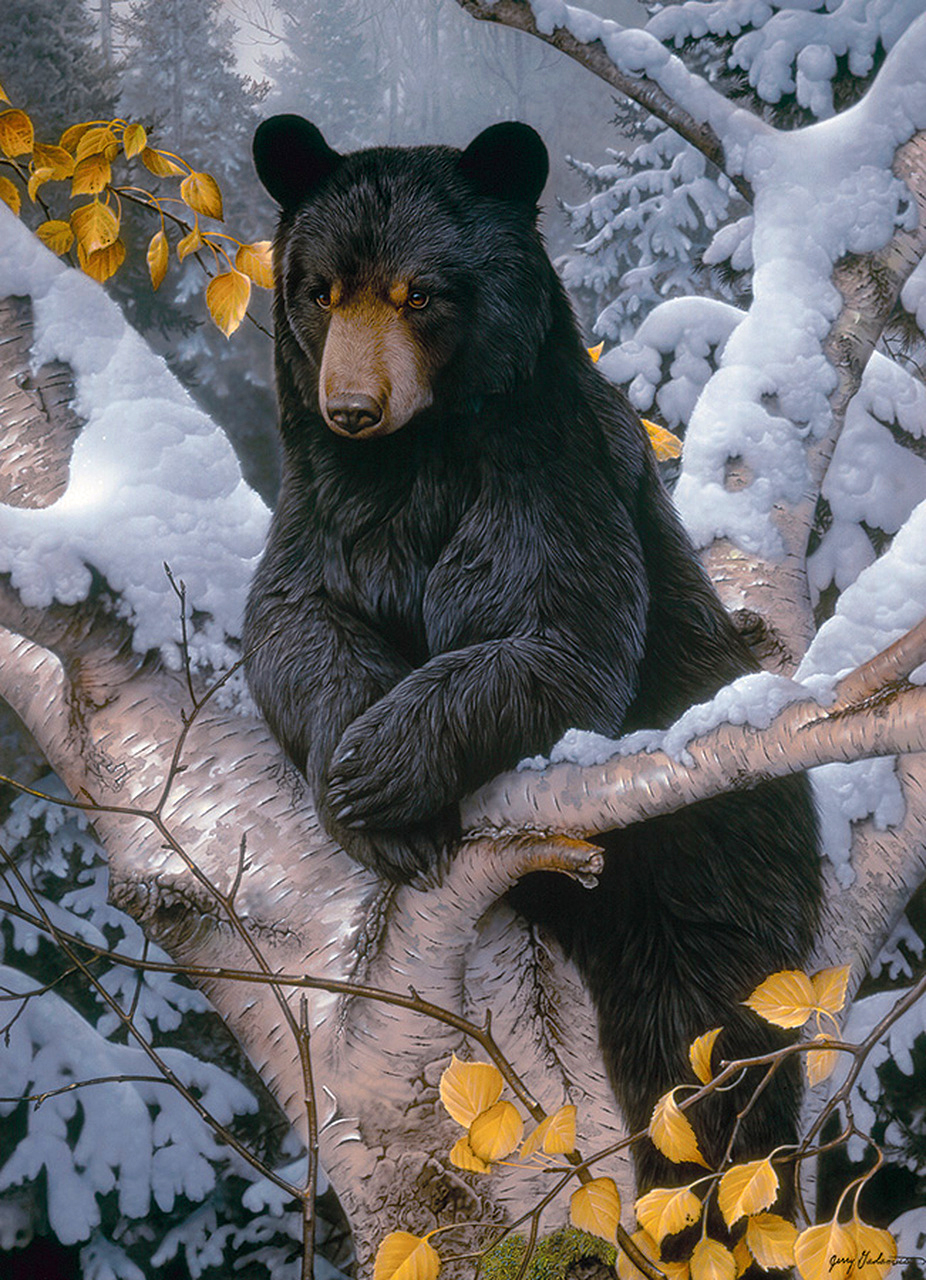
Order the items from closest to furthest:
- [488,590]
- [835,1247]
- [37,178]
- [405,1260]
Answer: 1. [835,1247]
2. [405,1260]
3. [488,590]
4. [37,178]

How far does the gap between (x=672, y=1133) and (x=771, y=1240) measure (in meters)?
0.20

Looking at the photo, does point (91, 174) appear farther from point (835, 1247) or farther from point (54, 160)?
A: point (835, 1247)

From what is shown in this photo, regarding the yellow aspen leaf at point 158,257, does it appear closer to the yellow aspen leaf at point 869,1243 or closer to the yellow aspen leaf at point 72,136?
the yellow aspen leaf at point 72,136

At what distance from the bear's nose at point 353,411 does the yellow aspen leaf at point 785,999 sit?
0.79 metres

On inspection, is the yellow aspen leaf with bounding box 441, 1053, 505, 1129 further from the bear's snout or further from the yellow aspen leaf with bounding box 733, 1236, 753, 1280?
the bear's snout

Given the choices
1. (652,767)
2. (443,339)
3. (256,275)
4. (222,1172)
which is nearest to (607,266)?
(443,339)

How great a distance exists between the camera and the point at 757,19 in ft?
4.50

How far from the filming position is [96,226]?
1283 millimetres

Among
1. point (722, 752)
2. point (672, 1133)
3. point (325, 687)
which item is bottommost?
point (672, 1133)

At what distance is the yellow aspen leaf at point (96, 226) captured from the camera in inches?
50.4

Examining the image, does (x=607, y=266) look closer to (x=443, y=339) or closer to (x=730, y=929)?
(x=443, y=339)

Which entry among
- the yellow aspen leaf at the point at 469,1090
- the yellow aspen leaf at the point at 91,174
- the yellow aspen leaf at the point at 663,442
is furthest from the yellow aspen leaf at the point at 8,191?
the yellow aspen leaf at the point at 469,1090
